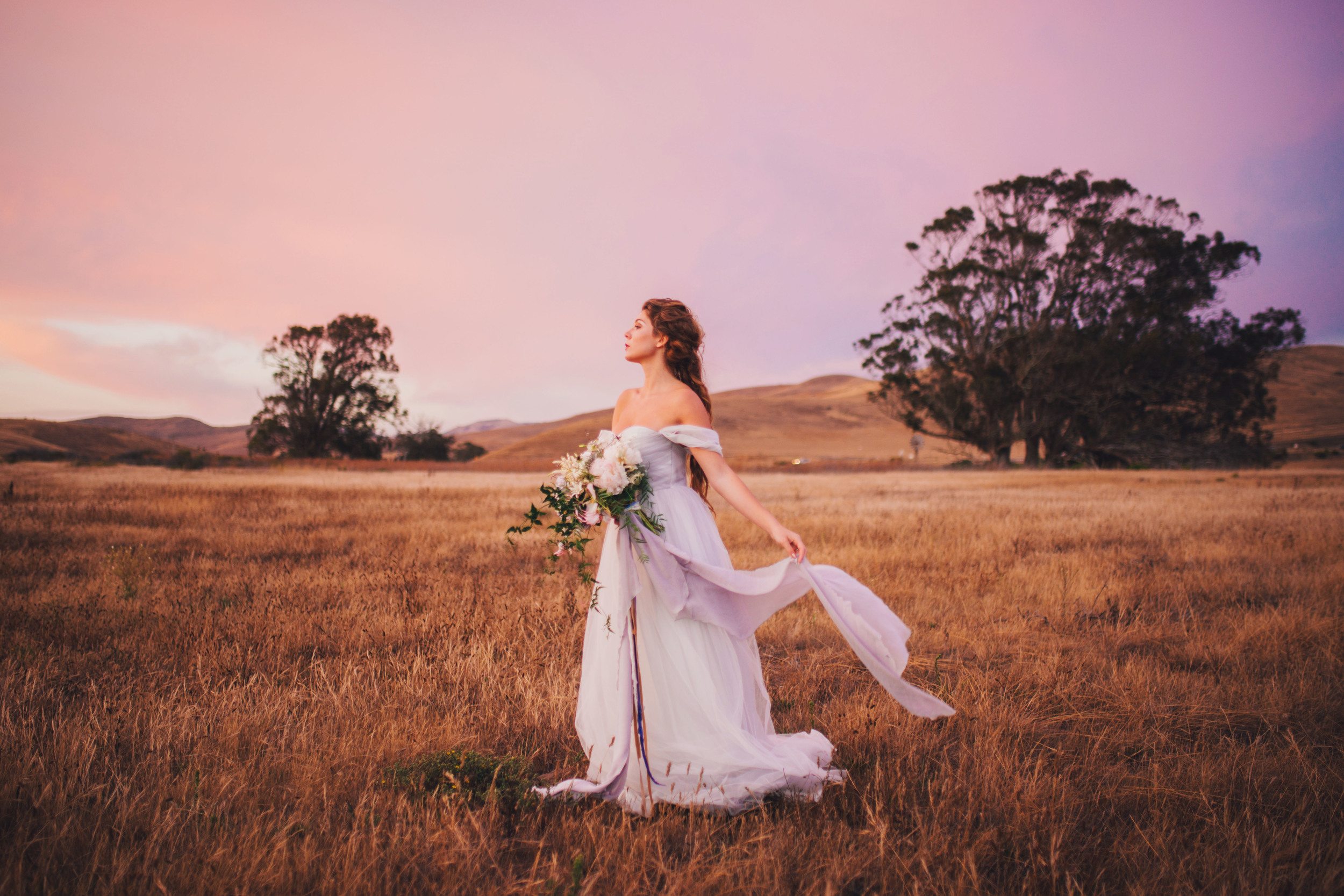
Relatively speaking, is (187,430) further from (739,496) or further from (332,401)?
(739,496)

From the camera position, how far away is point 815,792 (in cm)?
293

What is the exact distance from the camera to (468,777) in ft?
9.73

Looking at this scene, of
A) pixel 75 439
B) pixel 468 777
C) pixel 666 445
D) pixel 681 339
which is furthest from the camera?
pixel 75 439

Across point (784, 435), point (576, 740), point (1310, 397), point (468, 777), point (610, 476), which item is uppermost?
point (1310, 397)

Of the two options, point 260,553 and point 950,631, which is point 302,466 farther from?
point 950,631

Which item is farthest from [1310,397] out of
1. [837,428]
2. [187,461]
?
[187,461]

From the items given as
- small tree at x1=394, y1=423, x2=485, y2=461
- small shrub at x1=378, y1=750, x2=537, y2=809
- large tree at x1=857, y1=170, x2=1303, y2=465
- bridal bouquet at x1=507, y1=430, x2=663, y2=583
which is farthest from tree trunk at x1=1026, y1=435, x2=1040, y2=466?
small tree at x1=394, y1=423, x2=485, y2=461

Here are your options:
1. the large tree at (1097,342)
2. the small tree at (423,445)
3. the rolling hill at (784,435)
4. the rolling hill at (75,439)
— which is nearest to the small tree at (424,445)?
the small tree at (423,445)

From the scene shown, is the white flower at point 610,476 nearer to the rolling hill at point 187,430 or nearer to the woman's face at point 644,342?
the woman's face at point 644,342

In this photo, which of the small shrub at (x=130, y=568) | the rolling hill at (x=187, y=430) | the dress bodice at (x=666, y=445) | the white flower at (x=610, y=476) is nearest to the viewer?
the white flower at (x=610, y=476)

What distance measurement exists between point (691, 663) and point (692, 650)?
0.06m

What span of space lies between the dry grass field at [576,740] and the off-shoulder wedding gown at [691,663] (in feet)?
0.55

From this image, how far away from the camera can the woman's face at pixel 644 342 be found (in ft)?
11.4

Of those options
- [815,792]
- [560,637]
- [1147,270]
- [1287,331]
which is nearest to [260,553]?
[560,637]
